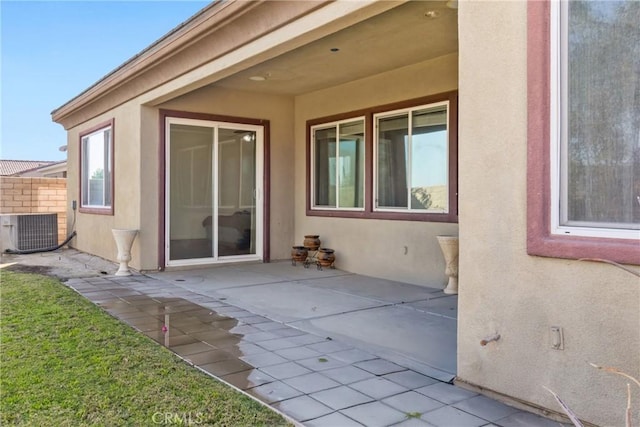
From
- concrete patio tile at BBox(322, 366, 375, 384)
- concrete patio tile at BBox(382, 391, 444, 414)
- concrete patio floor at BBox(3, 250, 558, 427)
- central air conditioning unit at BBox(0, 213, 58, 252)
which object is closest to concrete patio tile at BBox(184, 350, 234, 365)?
concrete patio floor at BBox(3, 250, 558, 427)

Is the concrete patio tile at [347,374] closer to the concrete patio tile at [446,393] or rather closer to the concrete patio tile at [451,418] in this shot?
Answer: the concrete patio tile at [446,393]

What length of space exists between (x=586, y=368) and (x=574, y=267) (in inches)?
19.9

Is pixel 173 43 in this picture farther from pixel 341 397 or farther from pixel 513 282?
pixel 513 282

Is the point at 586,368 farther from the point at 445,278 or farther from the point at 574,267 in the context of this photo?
the point at 445,278

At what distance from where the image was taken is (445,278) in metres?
6.43

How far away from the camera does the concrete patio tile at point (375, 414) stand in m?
2.60

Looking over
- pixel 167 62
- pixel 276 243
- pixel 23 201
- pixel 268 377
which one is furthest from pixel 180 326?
pixel 23 201

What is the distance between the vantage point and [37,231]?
10539 millimetres

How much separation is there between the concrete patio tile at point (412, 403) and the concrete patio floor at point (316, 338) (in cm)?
1

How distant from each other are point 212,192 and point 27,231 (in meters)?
4.90

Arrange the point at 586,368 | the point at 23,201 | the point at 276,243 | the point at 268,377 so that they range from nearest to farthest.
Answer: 1. the point at 586,368
2. the point at 268,377
3. the point at 276,243
4. the point at 23,201

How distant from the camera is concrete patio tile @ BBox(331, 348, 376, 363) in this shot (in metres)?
3.66
